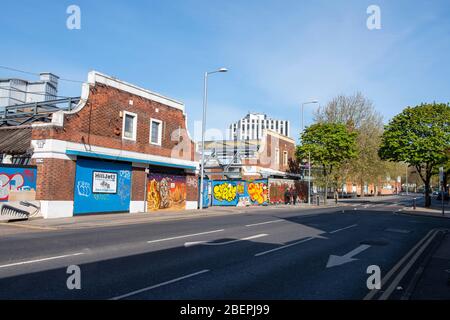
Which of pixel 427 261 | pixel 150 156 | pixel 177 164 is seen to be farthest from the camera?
pixel 177 164

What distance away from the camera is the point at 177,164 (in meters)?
27.5

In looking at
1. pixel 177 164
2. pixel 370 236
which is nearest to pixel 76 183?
pixel 177 164

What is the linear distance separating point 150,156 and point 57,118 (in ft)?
24.3

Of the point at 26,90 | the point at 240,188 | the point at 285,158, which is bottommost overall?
the point at 240,188

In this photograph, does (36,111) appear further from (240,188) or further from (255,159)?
(255,159)

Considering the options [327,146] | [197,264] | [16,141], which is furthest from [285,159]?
[197,264]

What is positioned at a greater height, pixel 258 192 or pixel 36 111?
pixel 36 111

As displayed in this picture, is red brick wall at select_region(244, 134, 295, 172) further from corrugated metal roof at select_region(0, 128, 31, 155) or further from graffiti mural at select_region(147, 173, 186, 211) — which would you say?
corrugated metal roof at select_region(0, 128, 31, 155)

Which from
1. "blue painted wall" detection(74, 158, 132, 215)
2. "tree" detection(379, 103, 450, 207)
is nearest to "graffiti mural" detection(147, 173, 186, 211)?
"blue painted wall" detection(74, 158, 132, 215)

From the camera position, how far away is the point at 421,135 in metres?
33.1

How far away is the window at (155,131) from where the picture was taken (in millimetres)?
25987

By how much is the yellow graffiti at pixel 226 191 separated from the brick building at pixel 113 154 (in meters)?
5.02

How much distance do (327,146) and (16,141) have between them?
31228mm
